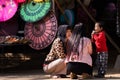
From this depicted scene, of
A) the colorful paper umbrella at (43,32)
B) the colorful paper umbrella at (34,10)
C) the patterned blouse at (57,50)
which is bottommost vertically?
the patterned blouse at (57,50)

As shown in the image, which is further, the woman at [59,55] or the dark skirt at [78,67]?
the woman at [59,55]

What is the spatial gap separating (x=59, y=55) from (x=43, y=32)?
1.32 metres

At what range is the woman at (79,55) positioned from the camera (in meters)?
10.5

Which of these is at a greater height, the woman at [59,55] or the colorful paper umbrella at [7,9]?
the colorful paper umbrella at [7,9]

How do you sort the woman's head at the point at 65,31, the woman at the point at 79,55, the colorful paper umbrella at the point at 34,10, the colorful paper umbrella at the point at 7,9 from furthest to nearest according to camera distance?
the colorful paper umbrella at the point at 7,9 → the colorful paper umbrella at the point at 34,10 → the woman's head at the point at 65,31 → the woman at the point at 79,55

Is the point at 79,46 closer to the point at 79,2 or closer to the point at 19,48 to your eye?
the point at 79,2

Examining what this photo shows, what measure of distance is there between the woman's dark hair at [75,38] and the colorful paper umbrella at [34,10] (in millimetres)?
1418

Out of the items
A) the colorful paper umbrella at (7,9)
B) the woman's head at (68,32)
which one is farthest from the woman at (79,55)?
the colorful paper umbrella at (7,9)

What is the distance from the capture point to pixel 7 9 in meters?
12.0

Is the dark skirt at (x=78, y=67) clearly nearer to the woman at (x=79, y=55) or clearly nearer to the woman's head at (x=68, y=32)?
the woman at (x=79, y=55)

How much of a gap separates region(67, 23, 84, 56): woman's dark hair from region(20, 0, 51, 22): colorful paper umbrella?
1.42 meters

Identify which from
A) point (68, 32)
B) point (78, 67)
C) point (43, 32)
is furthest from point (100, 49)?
point (43, 32)

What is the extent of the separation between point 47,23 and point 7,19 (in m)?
1.12

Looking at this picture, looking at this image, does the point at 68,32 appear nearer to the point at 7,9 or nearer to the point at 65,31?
the point at 65,31
